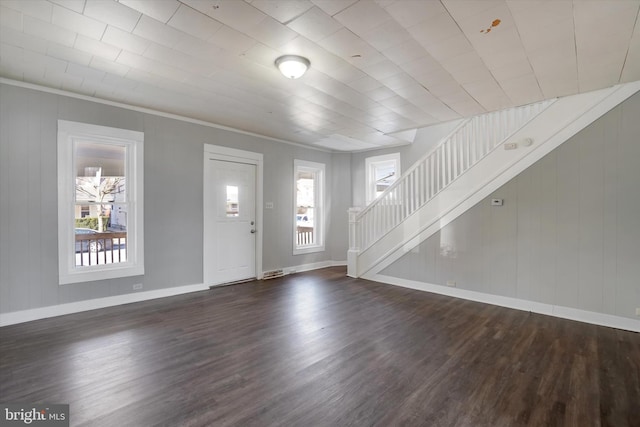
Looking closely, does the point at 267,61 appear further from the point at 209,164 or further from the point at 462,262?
the point at 462,262

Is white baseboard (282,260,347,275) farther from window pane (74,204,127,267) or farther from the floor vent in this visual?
window pane (74,204,127,267)

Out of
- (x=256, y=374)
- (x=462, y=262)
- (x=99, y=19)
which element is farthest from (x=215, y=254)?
(x=462, y=262)

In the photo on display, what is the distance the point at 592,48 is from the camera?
8.32ft

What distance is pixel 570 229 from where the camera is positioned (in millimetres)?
3672

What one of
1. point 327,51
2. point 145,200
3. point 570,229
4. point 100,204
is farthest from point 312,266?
point 327,51

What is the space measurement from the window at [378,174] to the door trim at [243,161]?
251 cm

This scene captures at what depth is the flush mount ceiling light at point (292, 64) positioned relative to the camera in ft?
8.92

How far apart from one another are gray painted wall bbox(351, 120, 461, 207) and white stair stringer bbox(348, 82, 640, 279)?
3.42 ft

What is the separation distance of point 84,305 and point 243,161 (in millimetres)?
3126

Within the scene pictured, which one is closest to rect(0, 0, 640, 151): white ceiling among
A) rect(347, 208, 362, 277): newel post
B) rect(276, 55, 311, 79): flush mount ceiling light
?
rect(276, 55, 311, 79): flush mount ceiling light

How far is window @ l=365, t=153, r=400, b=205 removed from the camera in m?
6.59

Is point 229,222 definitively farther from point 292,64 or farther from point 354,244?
point 292,64

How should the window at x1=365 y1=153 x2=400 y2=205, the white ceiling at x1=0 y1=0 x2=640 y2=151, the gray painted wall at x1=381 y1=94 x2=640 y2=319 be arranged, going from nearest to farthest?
the white ceiling at x1=0 y1=0 x2=640 y2=151 → the gray painted wall at x1=381 y1=94 x2=640 y2=319 → the window at x1=365 y1=153 x2=400 y2=205

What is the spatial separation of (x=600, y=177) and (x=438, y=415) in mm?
3429
